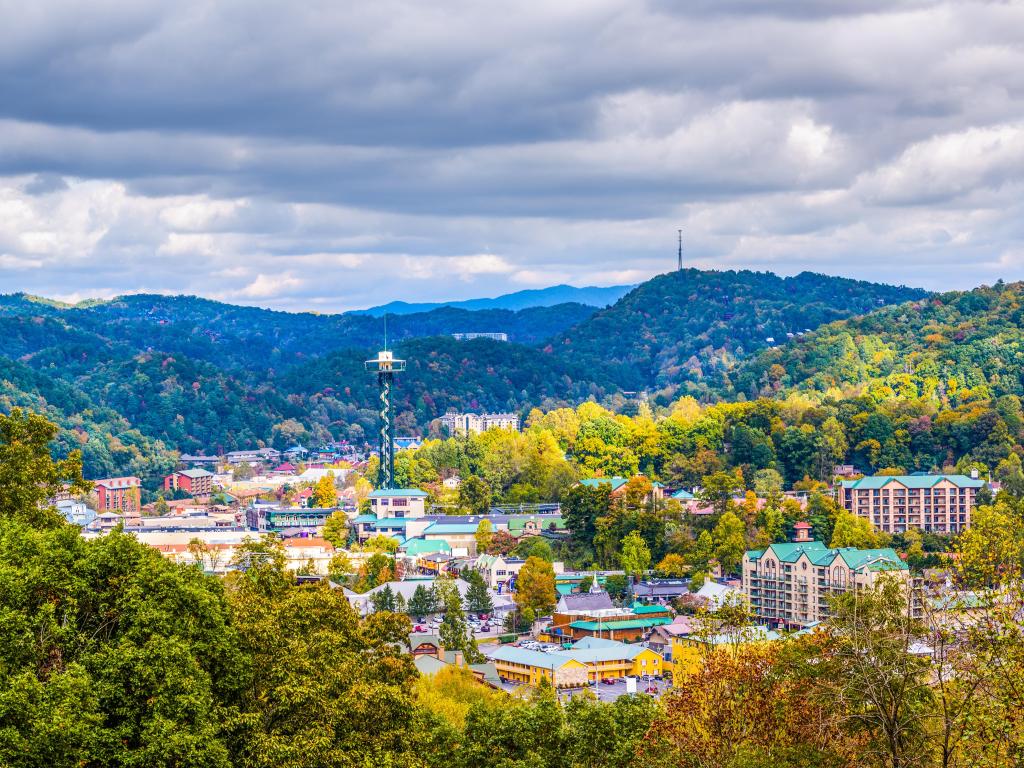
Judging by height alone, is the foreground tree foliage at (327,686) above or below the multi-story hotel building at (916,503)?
above

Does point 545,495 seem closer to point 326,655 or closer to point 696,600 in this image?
point 696,600

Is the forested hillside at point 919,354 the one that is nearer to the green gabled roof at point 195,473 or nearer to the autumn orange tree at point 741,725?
the green gabled roof at point 195,473

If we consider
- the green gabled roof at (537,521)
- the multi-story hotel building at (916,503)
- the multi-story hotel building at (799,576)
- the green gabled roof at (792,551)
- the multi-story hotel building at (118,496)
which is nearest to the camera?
the multi-story hotel building at (799,576)

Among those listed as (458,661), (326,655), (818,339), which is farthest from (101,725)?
(818,339)

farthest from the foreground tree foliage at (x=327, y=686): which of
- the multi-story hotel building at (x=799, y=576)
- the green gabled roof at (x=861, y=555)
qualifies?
the green gabled roof at (x=861, y=555)

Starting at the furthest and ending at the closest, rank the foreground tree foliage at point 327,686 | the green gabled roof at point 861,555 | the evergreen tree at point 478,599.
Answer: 1. the evergreen tree at point 478,599
2. the green gabled roof at point 861,555
3. the foreground tree foliage at point 327,686
